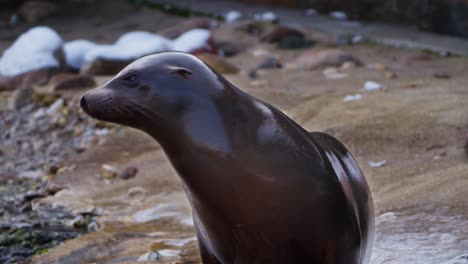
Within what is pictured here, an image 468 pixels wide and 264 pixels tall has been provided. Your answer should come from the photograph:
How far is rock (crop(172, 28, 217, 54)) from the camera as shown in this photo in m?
10.2

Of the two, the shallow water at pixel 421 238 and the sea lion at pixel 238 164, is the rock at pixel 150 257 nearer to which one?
the shallow water at pixel 421 238

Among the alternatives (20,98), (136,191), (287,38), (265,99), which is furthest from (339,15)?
(136,191)

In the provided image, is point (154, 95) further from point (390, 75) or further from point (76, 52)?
point (76, 52)

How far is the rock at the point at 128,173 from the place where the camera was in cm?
622

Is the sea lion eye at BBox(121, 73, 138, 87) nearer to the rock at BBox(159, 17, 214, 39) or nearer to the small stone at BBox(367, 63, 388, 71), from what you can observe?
the small stone at BBox(367, 63, 388, 71)

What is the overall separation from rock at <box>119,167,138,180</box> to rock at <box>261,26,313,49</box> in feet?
16.0

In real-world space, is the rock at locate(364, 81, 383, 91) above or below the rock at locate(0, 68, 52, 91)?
above

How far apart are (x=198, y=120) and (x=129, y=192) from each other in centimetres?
323

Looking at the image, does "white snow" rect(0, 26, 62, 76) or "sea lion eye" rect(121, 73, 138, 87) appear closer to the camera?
"sea lion eye" rect(121, 73, 138, 87)

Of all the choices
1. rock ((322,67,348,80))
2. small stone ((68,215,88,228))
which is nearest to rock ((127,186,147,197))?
small stone ((68,215,88,228))

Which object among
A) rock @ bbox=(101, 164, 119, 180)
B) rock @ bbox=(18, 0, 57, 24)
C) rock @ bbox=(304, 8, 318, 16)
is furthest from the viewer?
rock @ bbox=(18, 0, 57, 24)

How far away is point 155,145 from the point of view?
23.0ft

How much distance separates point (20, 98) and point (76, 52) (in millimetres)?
1467

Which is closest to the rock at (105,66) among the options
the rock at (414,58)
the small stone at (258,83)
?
the small stone at (258,83)
